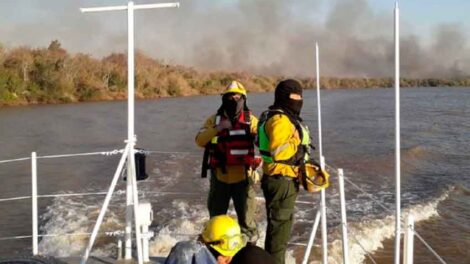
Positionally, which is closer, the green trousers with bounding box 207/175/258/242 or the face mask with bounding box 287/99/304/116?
the face mask with bounding box 287/99/304/116

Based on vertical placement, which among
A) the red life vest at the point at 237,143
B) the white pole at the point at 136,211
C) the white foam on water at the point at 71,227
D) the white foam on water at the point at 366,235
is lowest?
the white foam on water at the point at 366,235

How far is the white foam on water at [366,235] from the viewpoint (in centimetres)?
757

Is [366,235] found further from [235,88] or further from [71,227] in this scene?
[235,88]

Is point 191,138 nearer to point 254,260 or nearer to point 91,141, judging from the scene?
point 91,141

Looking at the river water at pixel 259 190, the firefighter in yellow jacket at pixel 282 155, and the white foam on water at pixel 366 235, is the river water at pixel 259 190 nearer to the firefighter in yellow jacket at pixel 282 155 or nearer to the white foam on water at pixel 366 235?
the white foam on water at pixel 366 235

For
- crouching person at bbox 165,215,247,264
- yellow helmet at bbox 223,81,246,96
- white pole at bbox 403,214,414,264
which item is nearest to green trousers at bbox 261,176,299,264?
yellow helmet at bbox 223,81,246,96

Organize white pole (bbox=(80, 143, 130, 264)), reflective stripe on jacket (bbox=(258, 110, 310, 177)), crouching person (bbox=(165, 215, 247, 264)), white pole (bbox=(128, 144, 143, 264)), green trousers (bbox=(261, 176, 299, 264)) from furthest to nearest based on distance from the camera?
1. white pole (bbox=(128, 144, 143, 264))
2. white pole (bbox=(80, 143, 130, 264))
3. green trousers (bbox=(261, 176, 299, 264))
4. reflective stripe on jacket (bbox=(258, 110, 310, 177))
5. crouching person (bbox=(165, 215, 247, 264))

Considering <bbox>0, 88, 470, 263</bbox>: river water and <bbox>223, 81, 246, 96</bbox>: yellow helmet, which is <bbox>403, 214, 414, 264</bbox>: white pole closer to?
<bbox>0, 88, 470, 263</bbox>: river water

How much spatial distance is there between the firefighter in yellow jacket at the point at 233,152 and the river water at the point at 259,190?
2.90 feet

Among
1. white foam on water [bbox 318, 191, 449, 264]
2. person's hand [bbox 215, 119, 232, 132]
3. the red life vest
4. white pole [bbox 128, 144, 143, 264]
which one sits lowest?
white foam on water [bbox 318, 191, 449, 264]

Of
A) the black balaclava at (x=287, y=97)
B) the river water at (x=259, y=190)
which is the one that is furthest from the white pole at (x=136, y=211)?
the river water at (x=259, y=190)

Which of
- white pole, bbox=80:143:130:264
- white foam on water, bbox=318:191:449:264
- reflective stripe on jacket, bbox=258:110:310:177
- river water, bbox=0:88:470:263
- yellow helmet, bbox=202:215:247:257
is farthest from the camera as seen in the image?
river water, bbox=0:88:470:263

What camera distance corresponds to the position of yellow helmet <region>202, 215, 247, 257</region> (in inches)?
112

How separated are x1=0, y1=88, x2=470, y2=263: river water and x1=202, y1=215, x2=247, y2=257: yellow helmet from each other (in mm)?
1495
